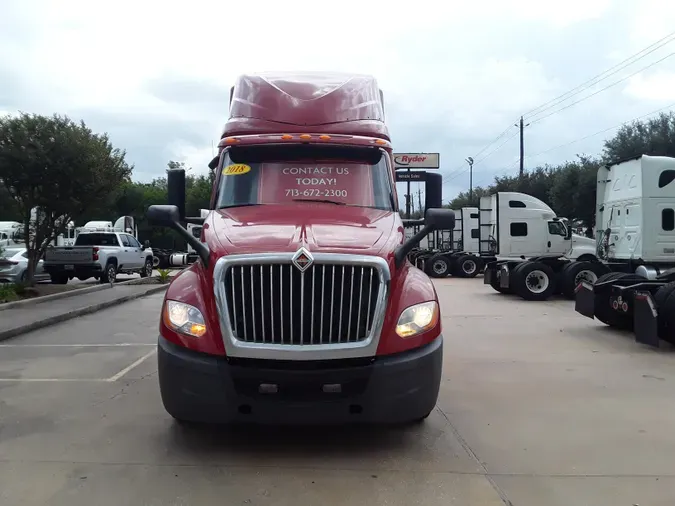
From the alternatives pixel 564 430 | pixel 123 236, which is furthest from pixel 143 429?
pixel 123 236

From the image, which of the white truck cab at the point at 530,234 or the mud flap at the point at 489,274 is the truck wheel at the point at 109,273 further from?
the white truck cab at the point at 530,234

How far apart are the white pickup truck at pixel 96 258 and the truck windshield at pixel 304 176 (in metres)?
16.0

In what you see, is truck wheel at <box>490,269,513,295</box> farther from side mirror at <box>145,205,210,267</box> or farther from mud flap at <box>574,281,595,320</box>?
side mirror at <box>145,205,210,267</box>

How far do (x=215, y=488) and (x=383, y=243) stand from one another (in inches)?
87.7

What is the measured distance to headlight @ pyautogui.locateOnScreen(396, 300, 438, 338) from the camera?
4.79 m

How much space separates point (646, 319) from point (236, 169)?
668 cm

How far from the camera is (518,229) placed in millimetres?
20594

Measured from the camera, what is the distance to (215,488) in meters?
4.32

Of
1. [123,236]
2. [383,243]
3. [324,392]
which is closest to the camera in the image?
[324,392]

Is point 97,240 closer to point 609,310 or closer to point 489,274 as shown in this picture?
point 489,274

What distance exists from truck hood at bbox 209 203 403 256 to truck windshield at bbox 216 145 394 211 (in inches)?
7.0

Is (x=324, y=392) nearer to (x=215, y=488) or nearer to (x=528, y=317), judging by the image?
(x=215, y=488)

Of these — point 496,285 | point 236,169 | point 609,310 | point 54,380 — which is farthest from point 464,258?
point 236,169

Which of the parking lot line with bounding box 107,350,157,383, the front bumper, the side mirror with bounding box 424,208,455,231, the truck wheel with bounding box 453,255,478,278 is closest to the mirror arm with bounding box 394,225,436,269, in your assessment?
the side mirror with bounding box 424,208,455,231
